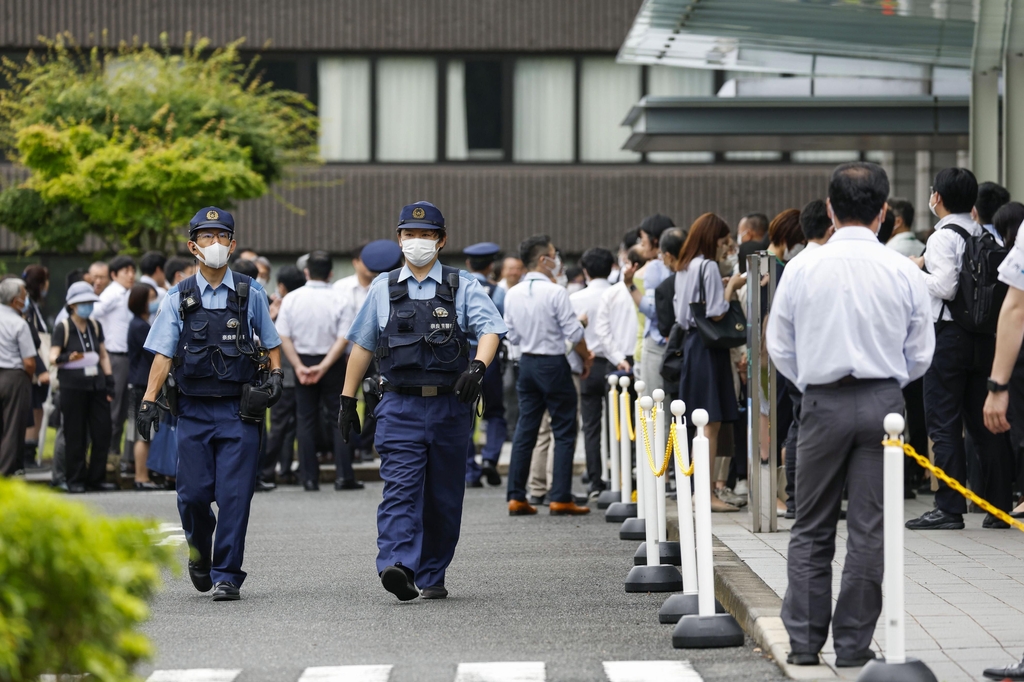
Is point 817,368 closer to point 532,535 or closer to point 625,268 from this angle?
point 532,535

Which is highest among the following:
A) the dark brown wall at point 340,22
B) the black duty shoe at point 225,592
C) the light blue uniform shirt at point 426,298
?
the dark brown wall at point 340,22

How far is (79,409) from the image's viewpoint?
1502cm

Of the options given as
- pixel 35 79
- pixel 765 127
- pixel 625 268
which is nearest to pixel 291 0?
pixel 35 79

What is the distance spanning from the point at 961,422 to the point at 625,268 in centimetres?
430

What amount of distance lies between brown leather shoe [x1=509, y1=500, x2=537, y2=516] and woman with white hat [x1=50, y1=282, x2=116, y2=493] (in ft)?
15.4

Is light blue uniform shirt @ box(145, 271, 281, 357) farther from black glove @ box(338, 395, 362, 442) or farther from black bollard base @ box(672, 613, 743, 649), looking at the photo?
black bollard base @ box(672, 613, 743, 649)

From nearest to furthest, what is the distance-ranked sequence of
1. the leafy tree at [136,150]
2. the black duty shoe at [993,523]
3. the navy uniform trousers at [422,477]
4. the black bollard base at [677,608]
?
the black bollard base at [677,608] < the navy uniform trousers at [422,477] < the black duty shoe at [993,523] < the leafy tree at [136,150]

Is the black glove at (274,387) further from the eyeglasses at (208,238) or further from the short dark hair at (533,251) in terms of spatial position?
the short dark hair at (533,251)

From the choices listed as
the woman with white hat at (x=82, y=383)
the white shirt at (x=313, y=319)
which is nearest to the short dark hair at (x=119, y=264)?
the woman with white hat at (x=82, y=383)

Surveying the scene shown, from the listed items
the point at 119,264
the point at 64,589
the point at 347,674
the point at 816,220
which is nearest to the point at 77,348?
the point at 119,264

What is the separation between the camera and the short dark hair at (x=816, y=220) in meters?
9.29

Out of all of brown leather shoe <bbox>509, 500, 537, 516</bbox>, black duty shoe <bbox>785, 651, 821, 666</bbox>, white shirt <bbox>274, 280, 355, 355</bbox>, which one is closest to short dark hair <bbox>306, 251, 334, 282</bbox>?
white shirt <bbox>274, 280, 355, 355</bbox>

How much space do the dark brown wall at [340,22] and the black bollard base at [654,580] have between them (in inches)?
887

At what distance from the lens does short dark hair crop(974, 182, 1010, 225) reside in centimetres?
1030
